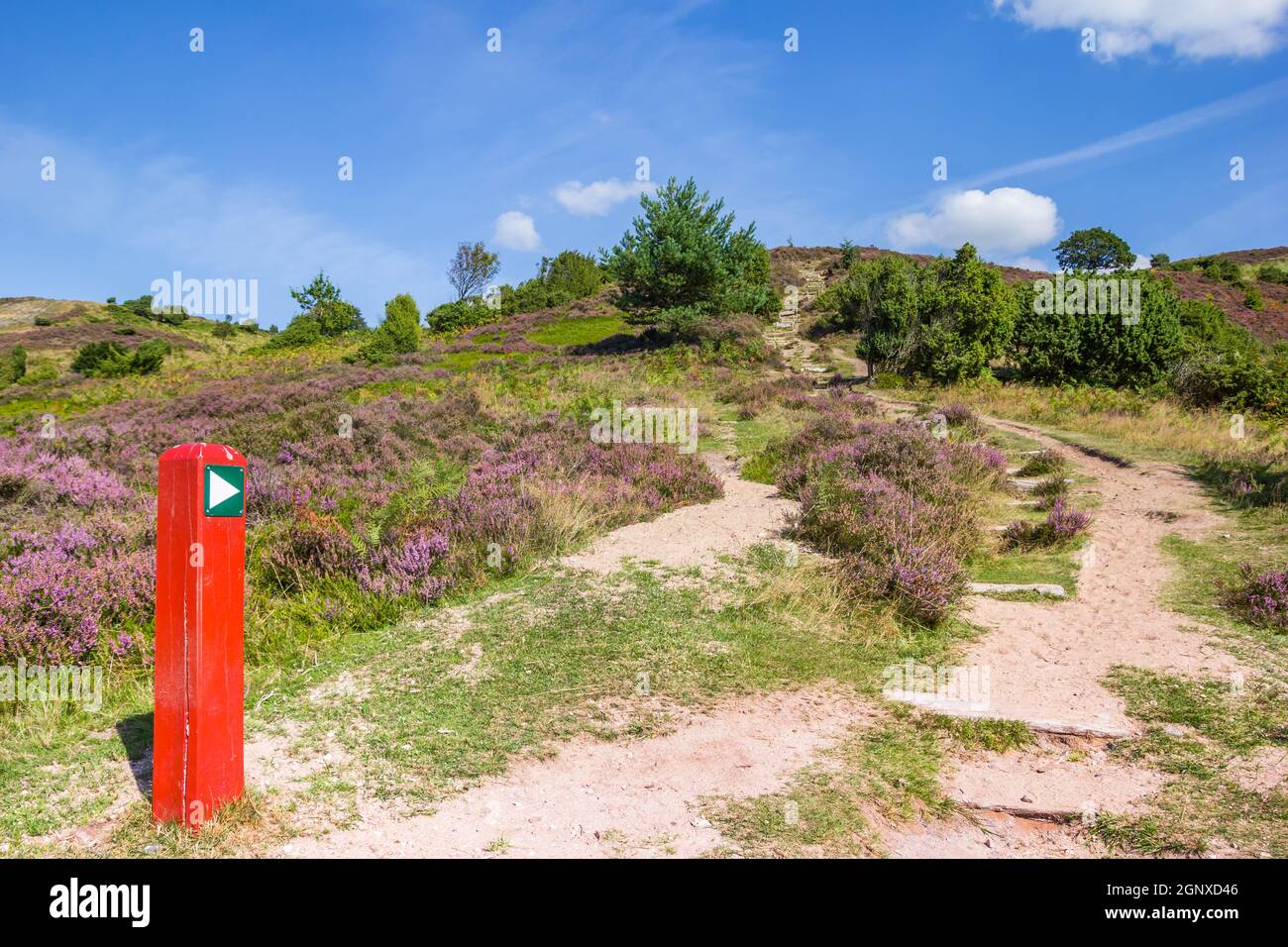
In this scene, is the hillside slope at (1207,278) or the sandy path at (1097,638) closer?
the sandy path at (1097,638)

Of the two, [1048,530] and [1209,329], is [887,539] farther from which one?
[1209,329]

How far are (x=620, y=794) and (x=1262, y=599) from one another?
252 inches

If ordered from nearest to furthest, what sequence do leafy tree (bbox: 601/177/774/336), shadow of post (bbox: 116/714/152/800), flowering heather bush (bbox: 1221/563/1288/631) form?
1. shadow of post (bbox: 116/714/152/800)
2. flowering heather bush (bbox: 1221/563/1288/631)
3. leafy tree (bbox: 601/177/774/336)

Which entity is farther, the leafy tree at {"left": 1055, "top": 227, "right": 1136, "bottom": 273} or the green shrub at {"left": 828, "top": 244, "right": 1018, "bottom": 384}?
the leafy tree at {"left": 1055, "top": 227, "right": 1136, "bottom": 273}

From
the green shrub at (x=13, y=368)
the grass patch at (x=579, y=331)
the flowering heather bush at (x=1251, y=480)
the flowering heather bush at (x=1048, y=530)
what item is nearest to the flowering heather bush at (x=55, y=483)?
the flowering heather bush at (x=1048, y=530)

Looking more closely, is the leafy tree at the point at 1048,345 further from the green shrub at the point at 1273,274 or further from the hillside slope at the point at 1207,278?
the green shrub at the point at 1273,274

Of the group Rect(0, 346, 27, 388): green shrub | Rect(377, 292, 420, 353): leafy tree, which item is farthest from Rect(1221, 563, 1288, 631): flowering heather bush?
Rect(0, 346, 27, 388): green shrub

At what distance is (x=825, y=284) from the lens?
4762 centimetres

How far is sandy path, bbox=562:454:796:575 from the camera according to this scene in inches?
310

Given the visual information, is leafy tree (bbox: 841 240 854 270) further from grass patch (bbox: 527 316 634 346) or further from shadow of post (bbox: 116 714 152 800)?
shadow of post (bbox: 116 714 152 800)

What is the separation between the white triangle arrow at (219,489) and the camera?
3088mm

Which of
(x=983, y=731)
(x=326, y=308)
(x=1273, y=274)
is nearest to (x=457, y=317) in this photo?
(x=326, y=308)

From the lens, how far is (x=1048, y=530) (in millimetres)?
8922
